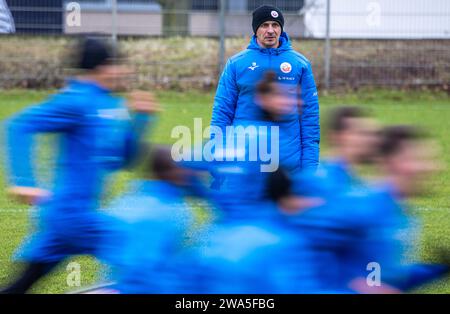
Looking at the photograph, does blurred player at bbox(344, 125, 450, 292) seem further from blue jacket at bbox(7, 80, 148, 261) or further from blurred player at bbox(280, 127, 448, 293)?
blue jacket at bbox(7, 80, 148, 261)

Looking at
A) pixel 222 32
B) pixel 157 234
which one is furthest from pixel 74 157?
pixel 222 32

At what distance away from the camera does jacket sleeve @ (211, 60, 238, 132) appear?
6.97m

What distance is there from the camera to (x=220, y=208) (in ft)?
14.8

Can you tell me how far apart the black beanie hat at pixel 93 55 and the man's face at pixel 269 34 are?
1801 mm

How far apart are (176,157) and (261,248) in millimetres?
774

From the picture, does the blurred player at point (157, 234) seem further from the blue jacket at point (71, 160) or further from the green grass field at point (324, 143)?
the green grass field at point (324, 143)

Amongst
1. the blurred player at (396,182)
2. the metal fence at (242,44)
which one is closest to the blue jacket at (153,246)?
the blurred player at (396,182)

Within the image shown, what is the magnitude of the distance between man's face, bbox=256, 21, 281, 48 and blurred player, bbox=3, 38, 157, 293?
181 cm

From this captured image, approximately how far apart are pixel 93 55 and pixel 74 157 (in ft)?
1.82

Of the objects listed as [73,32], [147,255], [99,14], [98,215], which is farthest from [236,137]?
[99,14]

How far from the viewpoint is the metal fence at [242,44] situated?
2111cm

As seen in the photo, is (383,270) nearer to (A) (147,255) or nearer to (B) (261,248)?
(B) (261,248)

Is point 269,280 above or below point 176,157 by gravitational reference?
below

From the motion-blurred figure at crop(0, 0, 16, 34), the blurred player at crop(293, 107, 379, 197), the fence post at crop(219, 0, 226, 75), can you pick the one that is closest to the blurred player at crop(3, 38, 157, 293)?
the blurred player at crop(293, 107, 379, 197)
